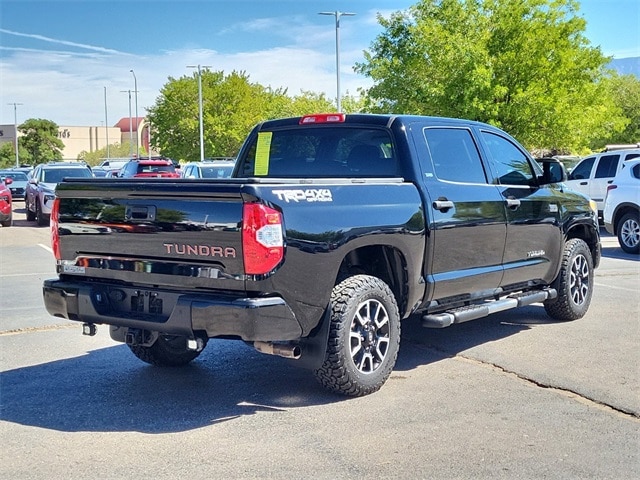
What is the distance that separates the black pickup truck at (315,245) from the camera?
15.7ft

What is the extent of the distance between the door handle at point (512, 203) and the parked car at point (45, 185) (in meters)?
16.4

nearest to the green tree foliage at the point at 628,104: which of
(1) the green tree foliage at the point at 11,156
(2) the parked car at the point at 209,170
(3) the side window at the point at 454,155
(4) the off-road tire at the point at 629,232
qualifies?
(2) the parked car at the point at 209,170

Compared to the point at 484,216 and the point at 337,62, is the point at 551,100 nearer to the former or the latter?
the point at 337,62

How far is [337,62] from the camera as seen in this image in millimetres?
35250

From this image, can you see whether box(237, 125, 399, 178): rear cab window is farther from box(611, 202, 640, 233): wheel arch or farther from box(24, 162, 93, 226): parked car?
box(24, 162, 93, 226): parked car

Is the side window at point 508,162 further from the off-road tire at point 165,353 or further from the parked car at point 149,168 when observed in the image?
the parked car at point 149,168

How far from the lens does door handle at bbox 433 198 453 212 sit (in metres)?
6.03

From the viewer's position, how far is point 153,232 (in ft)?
16.6

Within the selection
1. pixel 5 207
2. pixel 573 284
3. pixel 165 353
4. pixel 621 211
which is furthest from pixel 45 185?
pixel 573 284

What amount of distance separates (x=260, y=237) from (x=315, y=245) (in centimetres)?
46

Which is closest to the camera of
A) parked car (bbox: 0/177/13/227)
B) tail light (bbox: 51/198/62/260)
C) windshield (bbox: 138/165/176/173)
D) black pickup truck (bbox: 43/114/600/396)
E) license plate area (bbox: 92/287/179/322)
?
black pickup truck (bbox: 43/114/600/396)

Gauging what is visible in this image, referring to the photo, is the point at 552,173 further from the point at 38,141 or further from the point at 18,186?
the point at 38,141

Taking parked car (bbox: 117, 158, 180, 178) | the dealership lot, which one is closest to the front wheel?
the dealership lot

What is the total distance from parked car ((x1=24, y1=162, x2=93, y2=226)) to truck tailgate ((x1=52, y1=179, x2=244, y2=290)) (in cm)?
1627
